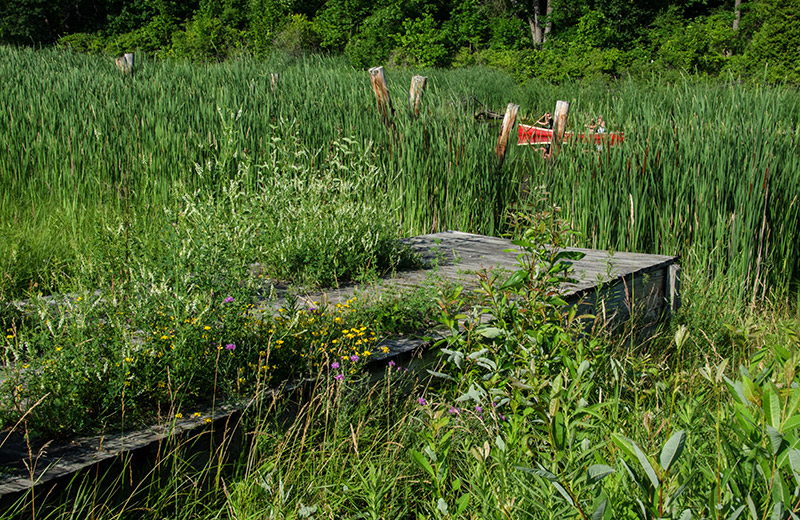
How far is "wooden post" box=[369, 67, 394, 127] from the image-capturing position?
7145 millimetres

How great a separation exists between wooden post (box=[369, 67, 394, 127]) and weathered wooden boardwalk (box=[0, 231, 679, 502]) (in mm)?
1808

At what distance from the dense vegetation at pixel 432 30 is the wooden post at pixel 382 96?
57.9 feet

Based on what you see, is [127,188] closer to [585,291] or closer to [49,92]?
[49,92]

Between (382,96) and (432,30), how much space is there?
24.0 m

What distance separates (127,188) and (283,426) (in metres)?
4.82

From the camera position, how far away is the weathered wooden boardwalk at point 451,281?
2.08 m

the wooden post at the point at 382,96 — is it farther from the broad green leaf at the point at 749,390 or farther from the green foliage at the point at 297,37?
the green foliage at the point at 297,37

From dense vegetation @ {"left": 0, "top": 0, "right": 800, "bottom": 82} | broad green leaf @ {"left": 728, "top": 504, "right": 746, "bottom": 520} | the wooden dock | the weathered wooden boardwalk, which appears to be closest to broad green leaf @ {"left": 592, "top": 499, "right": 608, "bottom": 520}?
broad green leaf @ {"left": 728, "top": 504, "right": 746, "bottom": 520}

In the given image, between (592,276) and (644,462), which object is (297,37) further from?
(644,462)

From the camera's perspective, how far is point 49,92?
827 centimetres

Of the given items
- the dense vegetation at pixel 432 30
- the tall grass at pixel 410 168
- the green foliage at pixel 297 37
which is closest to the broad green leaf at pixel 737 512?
the tall grass at pixel 410 168

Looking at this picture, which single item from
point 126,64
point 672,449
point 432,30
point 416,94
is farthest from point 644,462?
point 432,30

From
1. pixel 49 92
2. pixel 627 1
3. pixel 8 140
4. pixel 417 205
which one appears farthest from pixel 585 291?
pixel 627 1

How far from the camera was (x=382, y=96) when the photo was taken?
7.31m
